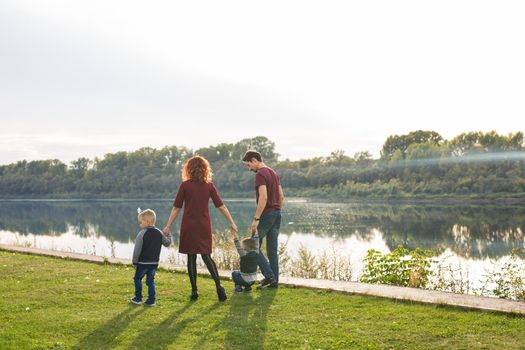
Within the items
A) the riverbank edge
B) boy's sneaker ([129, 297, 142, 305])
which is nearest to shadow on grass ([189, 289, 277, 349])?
the riverbank edge

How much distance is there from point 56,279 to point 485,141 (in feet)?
254

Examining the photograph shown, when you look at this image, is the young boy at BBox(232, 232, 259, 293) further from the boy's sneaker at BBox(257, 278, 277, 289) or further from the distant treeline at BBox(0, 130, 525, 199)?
the distant treeline at BBox(0, 130, 525, 199)

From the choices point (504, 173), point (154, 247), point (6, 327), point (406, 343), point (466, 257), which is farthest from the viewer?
point (504, 173)

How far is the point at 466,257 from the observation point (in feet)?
57.4

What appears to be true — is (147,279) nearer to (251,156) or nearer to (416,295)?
(251,156)

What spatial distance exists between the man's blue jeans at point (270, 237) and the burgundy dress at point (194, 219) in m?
0.96

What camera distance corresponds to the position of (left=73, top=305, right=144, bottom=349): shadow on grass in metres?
5.14

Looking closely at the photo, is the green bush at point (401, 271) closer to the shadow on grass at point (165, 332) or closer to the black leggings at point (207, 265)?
the black leggings at point (207, 265)

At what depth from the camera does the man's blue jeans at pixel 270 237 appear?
7594mm

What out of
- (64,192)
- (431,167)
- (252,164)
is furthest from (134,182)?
(252,164)

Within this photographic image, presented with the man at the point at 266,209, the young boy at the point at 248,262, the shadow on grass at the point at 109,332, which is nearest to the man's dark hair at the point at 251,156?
the man at the point at 266,209

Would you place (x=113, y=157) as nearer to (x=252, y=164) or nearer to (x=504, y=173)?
(x=504, y=173)

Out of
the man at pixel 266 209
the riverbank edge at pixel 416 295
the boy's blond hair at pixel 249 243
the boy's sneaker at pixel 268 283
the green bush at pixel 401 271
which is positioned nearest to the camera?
the riverbank edge at pixel 416 295

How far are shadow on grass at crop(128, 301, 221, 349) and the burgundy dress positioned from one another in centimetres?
84
